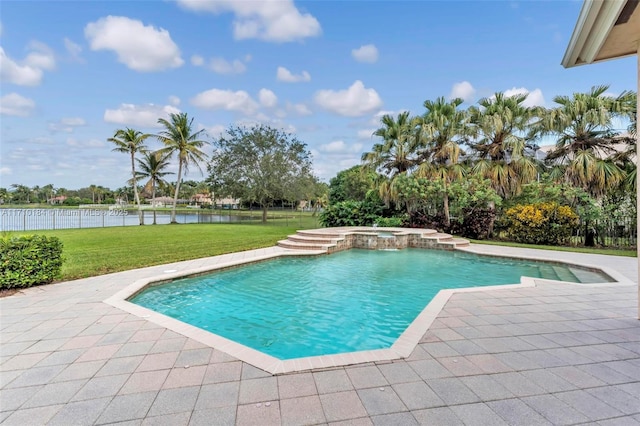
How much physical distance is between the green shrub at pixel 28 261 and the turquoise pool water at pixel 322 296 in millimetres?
1836

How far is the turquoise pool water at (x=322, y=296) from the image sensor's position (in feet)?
13.3

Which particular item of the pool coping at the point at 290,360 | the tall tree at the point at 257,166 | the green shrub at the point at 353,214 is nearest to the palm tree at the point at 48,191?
the tall tree at the point at 257,166

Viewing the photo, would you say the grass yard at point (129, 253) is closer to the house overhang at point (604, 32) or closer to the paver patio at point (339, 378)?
the paver patio at point (339, 378)

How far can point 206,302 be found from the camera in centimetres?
544

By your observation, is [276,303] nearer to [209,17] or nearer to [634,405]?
[634,405]

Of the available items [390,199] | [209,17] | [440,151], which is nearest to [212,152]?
[209,17]

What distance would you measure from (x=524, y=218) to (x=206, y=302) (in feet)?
40.9

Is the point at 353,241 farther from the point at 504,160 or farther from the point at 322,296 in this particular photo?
the point at 504,160

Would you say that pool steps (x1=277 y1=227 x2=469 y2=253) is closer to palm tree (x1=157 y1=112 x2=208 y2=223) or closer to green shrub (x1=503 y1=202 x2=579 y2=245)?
green shrub (x1=503 y1=202 x2=579 y2=245)

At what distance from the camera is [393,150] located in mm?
16516

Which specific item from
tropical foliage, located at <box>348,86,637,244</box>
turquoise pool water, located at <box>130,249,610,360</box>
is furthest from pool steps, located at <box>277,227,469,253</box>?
tropical foliage, located at <box>348,86,637,244</box>

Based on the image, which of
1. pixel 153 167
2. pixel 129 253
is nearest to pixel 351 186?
pixel 153 167

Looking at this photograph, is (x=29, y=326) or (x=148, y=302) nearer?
(x=29, y=326)

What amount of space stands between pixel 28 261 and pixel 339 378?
20.1 ft
